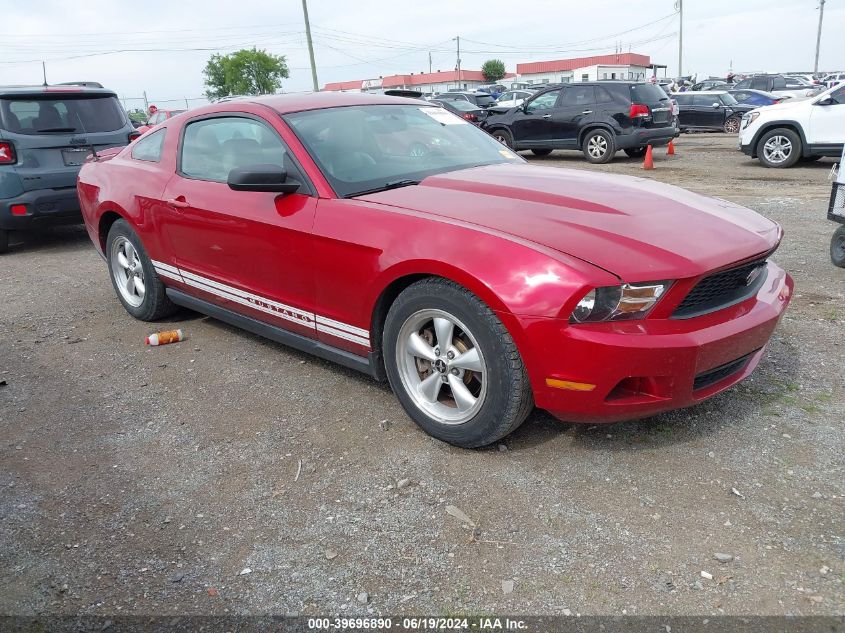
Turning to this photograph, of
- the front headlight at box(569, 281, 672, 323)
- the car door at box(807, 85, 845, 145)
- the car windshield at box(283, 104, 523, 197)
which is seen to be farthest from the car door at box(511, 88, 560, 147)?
the front headlight at box(569, 281, 672, 323)

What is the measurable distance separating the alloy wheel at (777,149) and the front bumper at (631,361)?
11.0 m

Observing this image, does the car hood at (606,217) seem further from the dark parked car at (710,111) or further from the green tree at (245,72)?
the green tree at (245,72)

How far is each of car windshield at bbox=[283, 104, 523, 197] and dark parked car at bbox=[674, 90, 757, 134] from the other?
18129 millimetres

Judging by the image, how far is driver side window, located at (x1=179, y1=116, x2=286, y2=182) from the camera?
12.7 ft

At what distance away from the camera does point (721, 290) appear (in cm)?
297

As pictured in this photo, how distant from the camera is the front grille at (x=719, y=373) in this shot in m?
2.84

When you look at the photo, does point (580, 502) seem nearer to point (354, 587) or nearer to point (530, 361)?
point (530, 361)

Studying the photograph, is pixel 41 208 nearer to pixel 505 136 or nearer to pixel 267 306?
pixel 267 306

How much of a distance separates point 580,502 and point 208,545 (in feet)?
4.77

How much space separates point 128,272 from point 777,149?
1151 cm

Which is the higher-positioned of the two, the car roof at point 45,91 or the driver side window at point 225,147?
the car roof at point 45,91

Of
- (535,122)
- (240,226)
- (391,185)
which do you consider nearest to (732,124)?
(535,122)

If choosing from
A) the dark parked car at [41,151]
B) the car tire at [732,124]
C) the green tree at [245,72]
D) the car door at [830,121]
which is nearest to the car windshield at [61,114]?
the dark parked car at [41,151]

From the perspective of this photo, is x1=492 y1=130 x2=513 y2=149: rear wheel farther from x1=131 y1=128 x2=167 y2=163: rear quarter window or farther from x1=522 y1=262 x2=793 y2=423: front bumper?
x1=522 y1=262 x2=793 y2=423: front bumper
